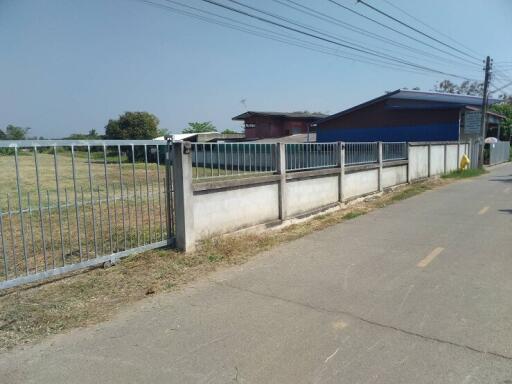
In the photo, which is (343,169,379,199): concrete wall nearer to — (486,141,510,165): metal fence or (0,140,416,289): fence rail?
(0,140,416,289): fence rail

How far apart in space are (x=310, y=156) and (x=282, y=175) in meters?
1.74

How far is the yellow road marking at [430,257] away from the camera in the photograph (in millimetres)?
6130

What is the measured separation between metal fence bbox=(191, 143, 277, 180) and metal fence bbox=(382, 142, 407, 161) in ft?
25.6

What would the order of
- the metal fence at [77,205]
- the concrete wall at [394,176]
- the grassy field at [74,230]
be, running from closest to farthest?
the metal fence at [77,205], the grassy field at [74,230], the concrete wall at [394,176]

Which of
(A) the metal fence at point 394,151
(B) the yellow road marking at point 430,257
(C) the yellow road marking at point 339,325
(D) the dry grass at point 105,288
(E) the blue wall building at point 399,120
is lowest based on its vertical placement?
(B) the yellow road marking at point 430,257

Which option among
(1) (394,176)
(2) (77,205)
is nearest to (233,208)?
(2) (77,205)

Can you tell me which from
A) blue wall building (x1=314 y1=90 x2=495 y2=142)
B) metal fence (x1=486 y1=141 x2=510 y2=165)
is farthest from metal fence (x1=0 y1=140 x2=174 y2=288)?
metal fence (x1=486 y1=141 x2=510 y2=165)

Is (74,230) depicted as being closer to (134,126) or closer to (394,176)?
(394,176)

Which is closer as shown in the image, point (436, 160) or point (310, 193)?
point (310, 193)

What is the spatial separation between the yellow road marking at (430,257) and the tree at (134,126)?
4627 cm

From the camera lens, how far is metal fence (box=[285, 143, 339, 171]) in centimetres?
955

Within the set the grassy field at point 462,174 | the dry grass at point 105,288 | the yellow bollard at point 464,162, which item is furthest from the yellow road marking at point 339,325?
the yellow bollard at point 464,162

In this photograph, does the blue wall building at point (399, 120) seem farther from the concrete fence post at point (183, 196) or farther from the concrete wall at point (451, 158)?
the concrete fence post at point (183, 196)

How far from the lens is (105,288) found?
521cm
